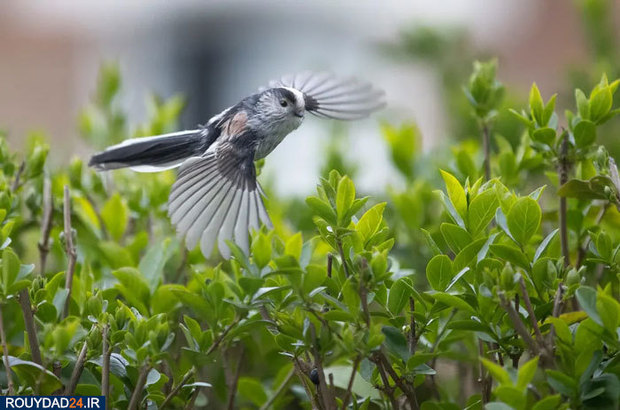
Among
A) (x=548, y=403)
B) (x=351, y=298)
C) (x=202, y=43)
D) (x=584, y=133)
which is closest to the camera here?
(x=548, y=403)

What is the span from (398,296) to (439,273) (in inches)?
2.5

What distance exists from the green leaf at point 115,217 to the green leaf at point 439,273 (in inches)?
29.9

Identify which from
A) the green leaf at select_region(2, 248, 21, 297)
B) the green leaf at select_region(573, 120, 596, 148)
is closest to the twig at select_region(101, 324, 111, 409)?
the green leaf at select_region(2, 248, 21, 297)

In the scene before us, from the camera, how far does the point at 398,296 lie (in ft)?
3.57

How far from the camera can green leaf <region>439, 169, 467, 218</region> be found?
1127 millimetres

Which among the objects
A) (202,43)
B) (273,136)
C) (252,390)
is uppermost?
(202,43)

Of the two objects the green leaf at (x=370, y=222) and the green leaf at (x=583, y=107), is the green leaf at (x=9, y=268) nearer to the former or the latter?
the green leaf at (x=370, y=222)

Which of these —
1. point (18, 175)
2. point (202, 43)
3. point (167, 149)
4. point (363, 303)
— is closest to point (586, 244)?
point (363, 303)

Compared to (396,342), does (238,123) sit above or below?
above

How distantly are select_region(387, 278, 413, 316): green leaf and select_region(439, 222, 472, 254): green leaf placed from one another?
9 cm

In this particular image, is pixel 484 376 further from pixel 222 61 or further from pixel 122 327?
pixel 222 61

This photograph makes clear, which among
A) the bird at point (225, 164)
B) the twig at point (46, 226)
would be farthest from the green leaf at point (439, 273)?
the twig at point (46, 226)

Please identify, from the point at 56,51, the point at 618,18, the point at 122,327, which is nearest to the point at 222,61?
the point at 56,51

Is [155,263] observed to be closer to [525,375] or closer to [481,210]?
[481,210]
